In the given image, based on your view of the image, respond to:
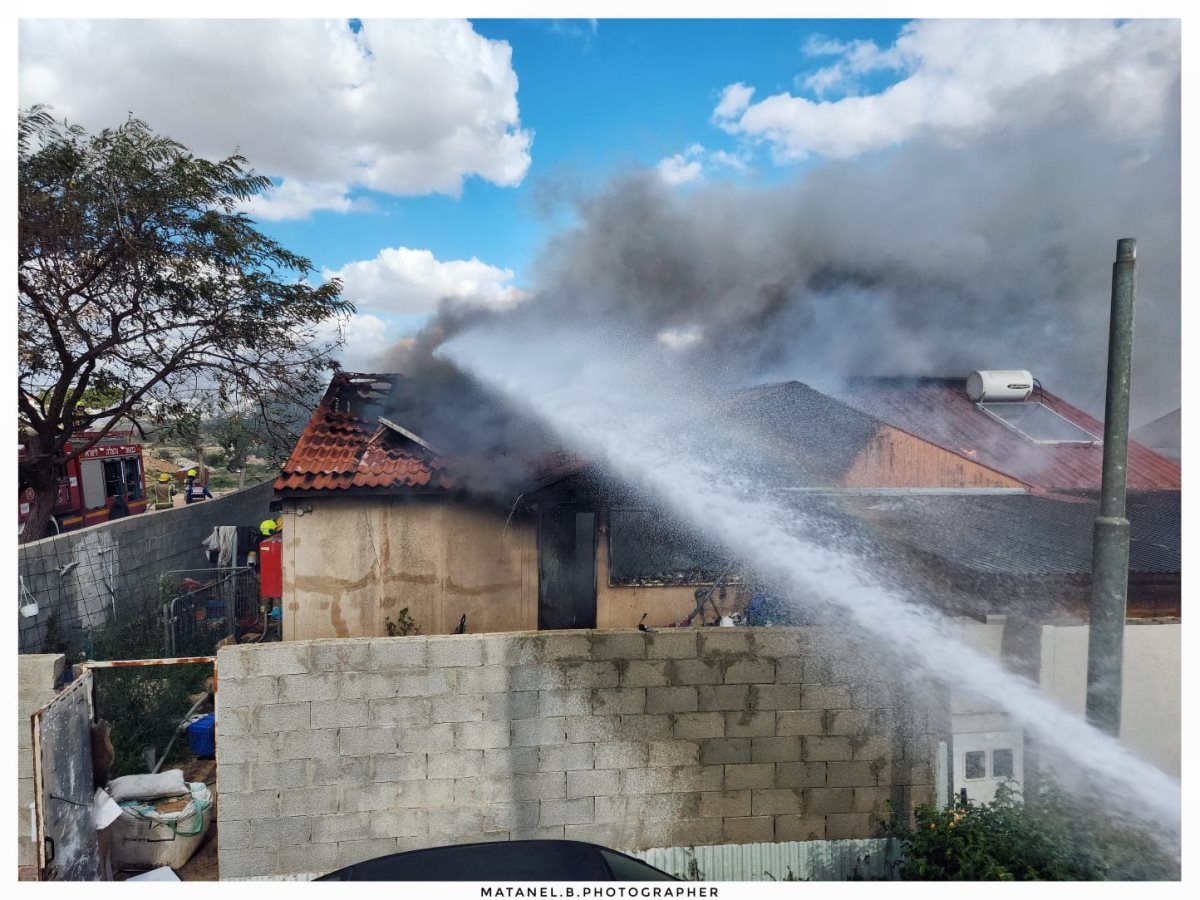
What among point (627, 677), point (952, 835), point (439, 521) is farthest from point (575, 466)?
point (952, 835)

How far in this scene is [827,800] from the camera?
488cm

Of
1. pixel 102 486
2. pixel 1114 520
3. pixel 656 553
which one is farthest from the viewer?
pixel 102 486

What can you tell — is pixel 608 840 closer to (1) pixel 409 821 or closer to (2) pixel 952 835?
(1) pixel 409 821

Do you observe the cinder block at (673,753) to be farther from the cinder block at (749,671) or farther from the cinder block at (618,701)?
the cinder block at (749,671)

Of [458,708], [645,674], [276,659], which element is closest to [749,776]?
[645,674]

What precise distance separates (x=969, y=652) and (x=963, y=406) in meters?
5.67

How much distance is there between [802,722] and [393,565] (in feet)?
13.8

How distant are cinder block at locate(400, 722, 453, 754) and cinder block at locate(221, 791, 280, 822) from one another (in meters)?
0.99

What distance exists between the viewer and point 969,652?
5238 mm

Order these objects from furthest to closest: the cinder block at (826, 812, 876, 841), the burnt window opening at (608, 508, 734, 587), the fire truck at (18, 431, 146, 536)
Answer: the fire truck at (18, 431, 146, 536) → the burnt window opening at (608, 508, 734, 587) → the cinder block at (826, 812, 876, 841)

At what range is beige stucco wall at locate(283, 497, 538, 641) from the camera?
20.8 feet

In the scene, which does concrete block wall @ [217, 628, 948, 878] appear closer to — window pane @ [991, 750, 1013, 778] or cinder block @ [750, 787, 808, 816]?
cinder block @ [750, 787, 808, 816]

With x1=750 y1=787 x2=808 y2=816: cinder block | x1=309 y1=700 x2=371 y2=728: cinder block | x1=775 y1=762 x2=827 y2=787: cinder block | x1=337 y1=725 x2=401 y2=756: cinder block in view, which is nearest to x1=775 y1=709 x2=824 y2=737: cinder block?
x1=775 y1=762 x2=827 y2=787: cinder block

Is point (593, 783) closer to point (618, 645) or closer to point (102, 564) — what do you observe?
point (618, 645)
